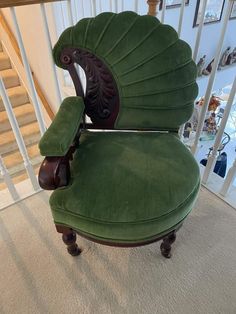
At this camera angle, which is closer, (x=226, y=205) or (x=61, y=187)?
(x=61, y=187)

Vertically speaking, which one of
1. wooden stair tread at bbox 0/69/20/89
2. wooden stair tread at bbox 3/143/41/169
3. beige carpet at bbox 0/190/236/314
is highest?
wooden stair tread at bbox 0/69/20/89

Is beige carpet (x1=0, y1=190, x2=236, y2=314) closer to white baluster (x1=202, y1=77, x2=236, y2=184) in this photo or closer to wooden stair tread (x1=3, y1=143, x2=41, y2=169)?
white baluster (x1=202, y1=77, x2=236, y2=184)

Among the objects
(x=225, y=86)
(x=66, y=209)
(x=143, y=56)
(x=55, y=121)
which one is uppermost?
(x=143, y=56)

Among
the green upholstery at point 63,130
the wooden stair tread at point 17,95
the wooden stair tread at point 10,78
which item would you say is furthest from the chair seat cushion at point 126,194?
the wooden stair tread at point 10,78

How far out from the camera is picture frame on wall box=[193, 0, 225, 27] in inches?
106

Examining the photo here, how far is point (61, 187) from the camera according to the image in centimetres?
80

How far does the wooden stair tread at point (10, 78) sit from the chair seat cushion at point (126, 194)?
240 cm

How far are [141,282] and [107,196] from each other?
0.51m

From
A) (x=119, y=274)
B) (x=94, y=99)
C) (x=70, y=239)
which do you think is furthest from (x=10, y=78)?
(x=119, y=274)

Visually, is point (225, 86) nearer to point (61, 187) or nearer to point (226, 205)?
point (226, 205)

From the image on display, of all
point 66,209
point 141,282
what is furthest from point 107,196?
point 141,282

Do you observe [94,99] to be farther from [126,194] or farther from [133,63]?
[126,194]

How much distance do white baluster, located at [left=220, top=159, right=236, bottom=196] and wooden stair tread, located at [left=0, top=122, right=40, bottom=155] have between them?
2.18 meters

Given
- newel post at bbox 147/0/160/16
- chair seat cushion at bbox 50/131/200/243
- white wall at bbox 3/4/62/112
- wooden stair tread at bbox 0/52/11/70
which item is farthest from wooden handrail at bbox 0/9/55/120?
chair seat cushion at bbox 50/131/200/243
